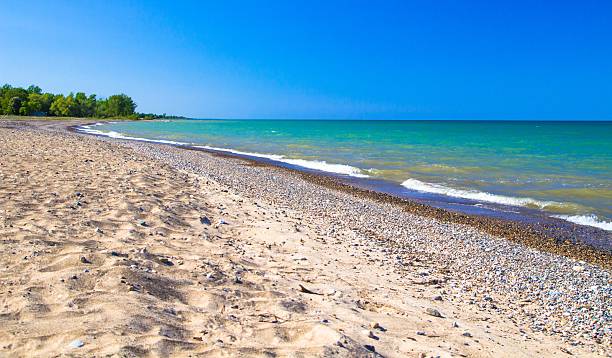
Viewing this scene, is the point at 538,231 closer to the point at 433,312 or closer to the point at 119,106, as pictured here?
the point at 433,312

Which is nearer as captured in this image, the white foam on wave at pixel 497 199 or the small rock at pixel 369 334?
the small rock at pixel 369 334

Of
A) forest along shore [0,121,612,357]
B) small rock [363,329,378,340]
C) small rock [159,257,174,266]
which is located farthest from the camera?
small rock [159,257,174,266]

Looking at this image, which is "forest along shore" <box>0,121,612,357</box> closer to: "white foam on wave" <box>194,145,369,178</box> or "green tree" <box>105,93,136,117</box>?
"white foam on wave" <box>194,145,369,178</box>

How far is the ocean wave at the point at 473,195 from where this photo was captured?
14.3m

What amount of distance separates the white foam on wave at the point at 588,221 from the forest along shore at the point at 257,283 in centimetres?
363

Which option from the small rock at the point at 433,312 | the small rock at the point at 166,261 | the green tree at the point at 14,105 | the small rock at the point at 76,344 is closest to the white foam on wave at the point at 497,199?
the small rock at the point at 433,312

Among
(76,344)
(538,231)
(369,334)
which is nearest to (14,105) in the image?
(538,231)

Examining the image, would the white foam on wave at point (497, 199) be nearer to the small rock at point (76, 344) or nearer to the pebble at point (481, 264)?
the pebble at point (481, 264)

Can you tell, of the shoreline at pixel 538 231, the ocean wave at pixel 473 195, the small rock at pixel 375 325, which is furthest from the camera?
the ocean wave at pixel 473 195

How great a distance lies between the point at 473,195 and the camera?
1589 centimetres

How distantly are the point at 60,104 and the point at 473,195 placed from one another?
119 m

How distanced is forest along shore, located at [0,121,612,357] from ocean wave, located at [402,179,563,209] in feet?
16.2

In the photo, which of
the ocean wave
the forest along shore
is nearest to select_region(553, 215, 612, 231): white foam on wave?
the ocean wave

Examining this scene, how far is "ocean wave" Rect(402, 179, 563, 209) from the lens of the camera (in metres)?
14.3
